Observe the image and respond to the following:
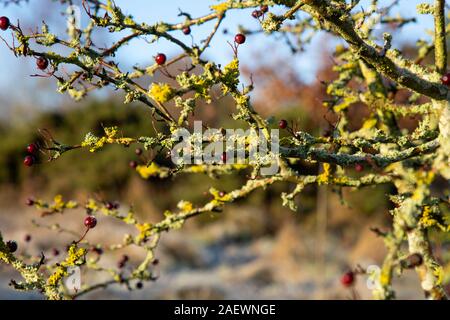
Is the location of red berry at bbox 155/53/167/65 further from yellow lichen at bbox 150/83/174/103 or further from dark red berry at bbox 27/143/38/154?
dark red berry at bbox 27/143/38/154

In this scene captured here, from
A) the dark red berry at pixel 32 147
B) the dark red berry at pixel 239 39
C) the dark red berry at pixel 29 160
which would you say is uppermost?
the dark red berry at pixel 239 39

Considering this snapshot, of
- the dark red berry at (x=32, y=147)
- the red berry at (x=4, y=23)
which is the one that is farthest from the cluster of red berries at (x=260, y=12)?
the dark red berry at (x=32, y=147)

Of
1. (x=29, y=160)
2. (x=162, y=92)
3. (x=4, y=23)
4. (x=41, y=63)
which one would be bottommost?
(x=29, y=160)

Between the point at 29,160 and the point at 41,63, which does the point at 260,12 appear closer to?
the point at 41,63

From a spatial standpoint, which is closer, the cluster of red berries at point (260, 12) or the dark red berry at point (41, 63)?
the dark red berry at point (41, 63)

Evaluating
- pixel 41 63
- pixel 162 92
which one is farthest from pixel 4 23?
pixel 162 92

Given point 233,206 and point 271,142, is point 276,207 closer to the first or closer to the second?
point 233,206

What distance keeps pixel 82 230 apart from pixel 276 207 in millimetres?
5978

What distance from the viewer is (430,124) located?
3406mm

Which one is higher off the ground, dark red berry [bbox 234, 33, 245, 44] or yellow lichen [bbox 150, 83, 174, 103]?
dark red berry [bbox 234, 33, 245, 44]

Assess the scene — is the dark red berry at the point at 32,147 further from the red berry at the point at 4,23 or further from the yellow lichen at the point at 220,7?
the yellow lichen at the point at 220,7
